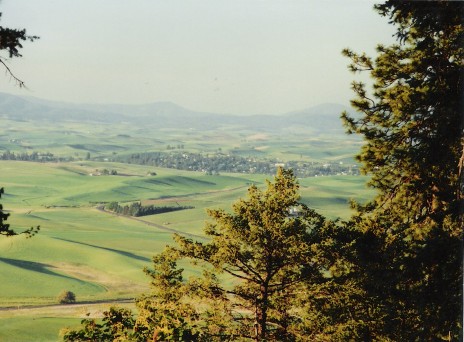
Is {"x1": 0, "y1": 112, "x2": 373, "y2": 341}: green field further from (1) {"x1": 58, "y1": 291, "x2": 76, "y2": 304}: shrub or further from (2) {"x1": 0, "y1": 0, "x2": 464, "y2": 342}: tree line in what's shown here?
(2) {"x1": 0, "y1": 0, "x2": 464, "y2": 342}: tree line

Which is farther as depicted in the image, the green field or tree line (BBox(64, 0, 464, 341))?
the green field

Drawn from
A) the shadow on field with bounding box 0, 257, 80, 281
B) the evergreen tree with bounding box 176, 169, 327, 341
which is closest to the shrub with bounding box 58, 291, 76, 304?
the shadow on field with bounding box 0, 257, 80, 281

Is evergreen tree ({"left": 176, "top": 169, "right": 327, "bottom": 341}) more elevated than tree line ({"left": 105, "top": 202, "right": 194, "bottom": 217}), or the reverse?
evergreen tree ({"left": 176, "top": 169, "right": 327, "bottom": 341})

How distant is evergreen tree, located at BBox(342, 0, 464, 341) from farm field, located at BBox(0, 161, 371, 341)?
5.98 meters

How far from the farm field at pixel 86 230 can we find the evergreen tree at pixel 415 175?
19.6ft

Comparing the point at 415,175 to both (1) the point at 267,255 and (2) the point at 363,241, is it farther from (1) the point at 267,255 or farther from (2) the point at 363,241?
(1) the point at 267,255

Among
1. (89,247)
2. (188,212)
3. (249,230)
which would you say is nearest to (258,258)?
(249,230)

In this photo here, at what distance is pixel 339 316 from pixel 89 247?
86.2 metres

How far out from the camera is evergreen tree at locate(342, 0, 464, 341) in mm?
9867

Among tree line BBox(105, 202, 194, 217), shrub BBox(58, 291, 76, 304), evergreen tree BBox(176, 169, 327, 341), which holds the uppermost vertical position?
evergreen tree BBox(176, 169, 327, 341)

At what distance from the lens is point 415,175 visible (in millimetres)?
13109

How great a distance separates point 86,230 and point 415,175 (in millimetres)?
102400

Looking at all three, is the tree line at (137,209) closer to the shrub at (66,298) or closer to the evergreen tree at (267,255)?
the shrub at (66,298)

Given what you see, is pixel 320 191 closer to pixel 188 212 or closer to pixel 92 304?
pixel 188 212
